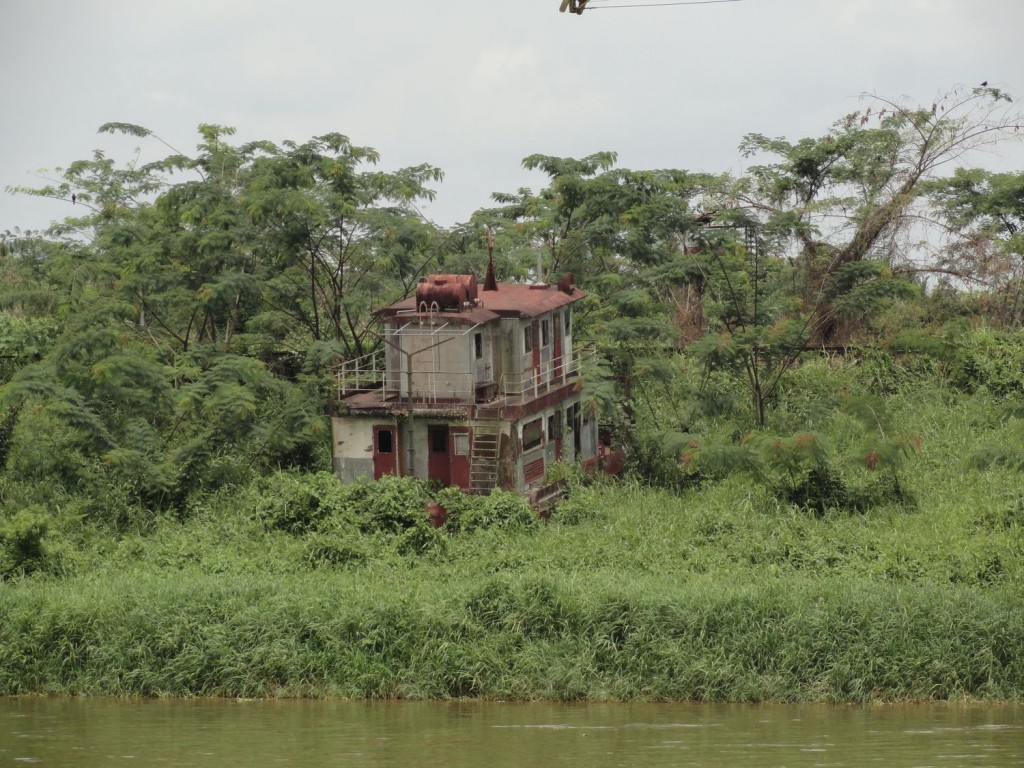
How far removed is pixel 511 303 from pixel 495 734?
39.5 feet

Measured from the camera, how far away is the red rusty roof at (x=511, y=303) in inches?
1214

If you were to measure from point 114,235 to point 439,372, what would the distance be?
9.32m

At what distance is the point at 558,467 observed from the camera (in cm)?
3180

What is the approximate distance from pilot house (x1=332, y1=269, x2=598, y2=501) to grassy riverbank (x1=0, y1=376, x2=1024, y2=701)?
187cm

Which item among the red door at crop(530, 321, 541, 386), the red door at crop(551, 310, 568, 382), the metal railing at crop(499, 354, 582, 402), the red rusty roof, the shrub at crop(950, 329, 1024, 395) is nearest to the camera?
the red rusty roof

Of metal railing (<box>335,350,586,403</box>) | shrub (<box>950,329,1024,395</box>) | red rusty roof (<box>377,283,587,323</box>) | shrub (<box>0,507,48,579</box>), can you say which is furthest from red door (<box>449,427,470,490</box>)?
shrub (<box>950,329,1024,395</box>)

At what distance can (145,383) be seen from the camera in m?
31.0

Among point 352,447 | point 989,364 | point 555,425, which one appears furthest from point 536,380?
point 989,364

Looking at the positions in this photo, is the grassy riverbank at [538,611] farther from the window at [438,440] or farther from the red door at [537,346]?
the red door at [537,346]

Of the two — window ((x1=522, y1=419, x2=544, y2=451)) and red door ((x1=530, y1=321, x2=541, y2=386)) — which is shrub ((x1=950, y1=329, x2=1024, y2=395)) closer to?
red door ((x1=530, y1=321, x2=541, y2=386))

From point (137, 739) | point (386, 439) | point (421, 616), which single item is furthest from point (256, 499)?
point (137, 739)

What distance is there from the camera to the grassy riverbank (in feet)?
76.5

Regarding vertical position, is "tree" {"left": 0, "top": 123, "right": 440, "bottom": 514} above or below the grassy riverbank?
above

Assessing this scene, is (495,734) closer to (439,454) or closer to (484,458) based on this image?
(484,458)
